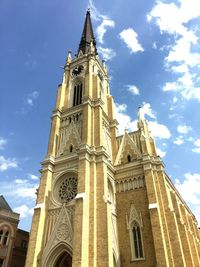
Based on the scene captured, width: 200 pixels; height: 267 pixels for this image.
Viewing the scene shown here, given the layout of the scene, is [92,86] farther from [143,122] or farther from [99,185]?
[99,185]

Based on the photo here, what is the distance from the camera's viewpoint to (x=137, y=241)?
22.5m

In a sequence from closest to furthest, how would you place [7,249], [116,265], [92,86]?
1. [116,265]
2. [7,249]
3. [92,86]

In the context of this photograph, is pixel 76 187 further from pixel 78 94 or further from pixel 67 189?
pixel 78 94

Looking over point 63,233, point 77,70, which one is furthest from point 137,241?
point 77,70

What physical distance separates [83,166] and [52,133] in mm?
8441

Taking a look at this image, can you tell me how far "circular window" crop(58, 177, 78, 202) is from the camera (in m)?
24.9

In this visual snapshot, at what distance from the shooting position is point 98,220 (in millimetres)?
21422

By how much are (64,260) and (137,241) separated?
7.26 m

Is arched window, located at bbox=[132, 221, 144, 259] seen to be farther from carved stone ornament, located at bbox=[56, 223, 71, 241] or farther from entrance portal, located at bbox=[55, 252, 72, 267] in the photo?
entrance portal, located at bbox=[55, 252, 72, 267]

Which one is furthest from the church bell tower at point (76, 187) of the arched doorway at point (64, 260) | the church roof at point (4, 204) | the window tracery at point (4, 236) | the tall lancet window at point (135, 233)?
the church roof at point (4, 204)

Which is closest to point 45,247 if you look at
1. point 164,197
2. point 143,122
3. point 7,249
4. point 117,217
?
point 117,217

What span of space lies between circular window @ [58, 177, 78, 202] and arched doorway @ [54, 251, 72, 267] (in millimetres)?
4932

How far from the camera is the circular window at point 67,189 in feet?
81.8

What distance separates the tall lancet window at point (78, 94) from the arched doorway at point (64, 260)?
18767 mm
